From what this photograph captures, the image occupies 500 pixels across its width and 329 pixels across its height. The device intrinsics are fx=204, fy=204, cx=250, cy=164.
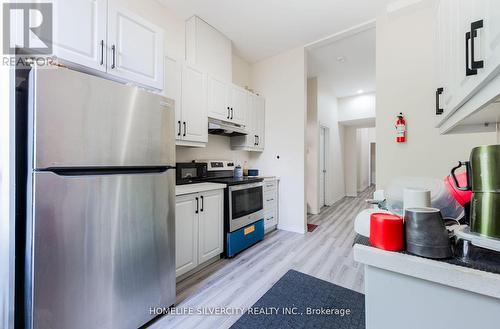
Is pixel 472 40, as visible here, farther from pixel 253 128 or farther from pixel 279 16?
pixel 253 128

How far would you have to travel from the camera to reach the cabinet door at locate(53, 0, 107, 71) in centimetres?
121

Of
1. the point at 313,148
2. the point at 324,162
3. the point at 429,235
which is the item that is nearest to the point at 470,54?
the point at 429,235

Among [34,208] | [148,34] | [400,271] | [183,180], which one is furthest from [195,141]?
[400,271]

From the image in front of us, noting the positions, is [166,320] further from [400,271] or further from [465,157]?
[465,157]

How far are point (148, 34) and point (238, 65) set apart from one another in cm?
212

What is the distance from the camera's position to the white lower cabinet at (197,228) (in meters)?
1.93

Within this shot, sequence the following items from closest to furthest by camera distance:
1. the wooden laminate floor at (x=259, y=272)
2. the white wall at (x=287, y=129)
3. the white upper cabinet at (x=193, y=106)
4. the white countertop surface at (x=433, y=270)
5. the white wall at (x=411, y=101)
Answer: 1. the white countertop surface at (x=433, y=270)
2. the wooden laminate floor at (x=259, y=272)
3. the white wall at (x=411, y=101)
4. the white upper cabinet at (x=193, y=106)
5. the white wall at (x=287, y=129)

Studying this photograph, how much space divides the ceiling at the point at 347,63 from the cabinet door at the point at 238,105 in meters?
1.41

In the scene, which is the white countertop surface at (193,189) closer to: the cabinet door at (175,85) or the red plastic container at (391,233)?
the cabinet door at (175,85)

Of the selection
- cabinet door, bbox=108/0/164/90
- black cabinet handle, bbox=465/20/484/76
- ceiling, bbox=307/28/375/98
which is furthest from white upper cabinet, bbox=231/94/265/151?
black cabinet handle, bbox=465/20/484/76

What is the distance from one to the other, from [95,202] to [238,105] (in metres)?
2.34

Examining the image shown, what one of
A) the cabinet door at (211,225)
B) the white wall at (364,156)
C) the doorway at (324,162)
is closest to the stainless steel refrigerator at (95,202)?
the cabinet door at (211,225)

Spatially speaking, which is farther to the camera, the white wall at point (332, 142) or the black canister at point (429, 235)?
the white wall at point (332, 142)

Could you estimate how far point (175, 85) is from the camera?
2.19 metres
